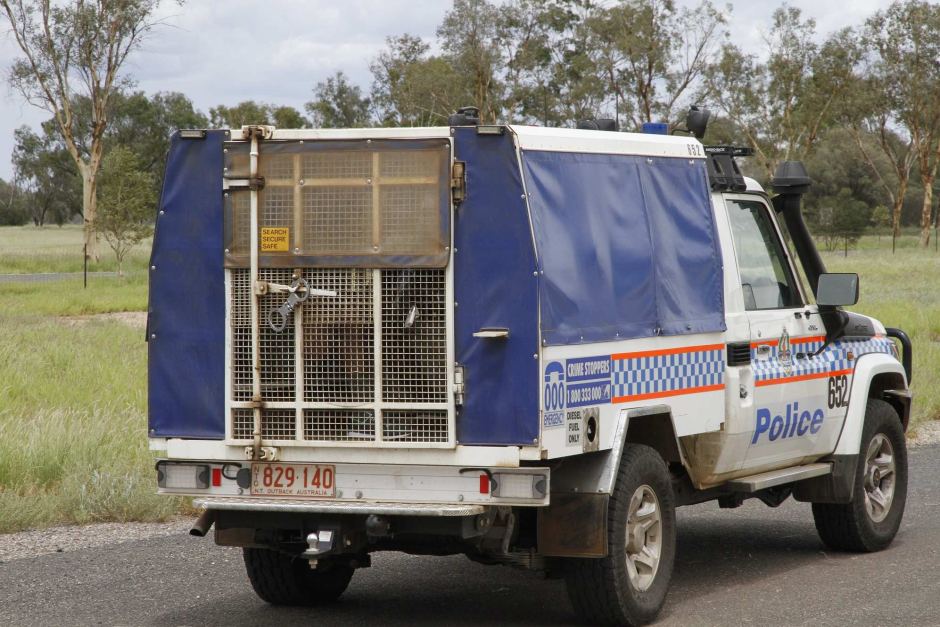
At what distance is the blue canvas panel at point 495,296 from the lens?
19.2 feet

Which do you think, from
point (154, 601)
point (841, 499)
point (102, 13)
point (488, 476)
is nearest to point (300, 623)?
point (154, 601)

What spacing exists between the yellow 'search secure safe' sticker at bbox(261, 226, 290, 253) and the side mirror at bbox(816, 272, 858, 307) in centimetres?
329

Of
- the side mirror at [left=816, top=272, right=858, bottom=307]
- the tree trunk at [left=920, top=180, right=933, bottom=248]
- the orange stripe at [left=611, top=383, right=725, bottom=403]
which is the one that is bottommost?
the orange stripe at [left=611, top=383, right=725, bottom=403]

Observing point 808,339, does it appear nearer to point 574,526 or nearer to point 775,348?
point 775,348

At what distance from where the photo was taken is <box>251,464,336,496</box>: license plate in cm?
615

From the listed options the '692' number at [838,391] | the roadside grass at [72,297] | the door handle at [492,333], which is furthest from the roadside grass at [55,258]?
the door handle at [492,333]

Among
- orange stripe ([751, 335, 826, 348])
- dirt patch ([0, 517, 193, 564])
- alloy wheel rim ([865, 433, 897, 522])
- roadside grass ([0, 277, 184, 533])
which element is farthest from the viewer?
roadside grass ([0, 277, 184, 533])

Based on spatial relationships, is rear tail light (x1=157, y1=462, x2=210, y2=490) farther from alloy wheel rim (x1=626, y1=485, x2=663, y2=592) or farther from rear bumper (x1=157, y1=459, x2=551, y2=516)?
alloy wheel rim (x1=626, y1=485, x2=663, y2=592)

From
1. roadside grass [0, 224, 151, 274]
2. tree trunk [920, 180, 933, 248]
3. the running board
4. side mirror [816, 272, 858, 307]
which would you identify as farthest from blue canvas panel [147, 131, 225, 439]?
tree trunk [920, 180, 933, 248]

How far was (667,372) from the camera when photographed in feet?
22.2

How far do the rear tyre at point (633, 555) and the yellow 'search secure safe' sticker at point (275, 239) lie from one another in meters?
1.84

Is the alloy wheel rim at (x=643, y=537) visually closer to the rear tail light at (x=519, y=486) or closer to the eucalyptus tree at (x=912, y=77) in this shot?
the rear tail light at (x=519, y=486)

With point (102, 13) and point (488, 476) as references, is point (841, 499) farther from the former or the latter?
point (102, 13)

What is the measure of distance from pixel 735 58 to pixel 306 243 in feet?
201
